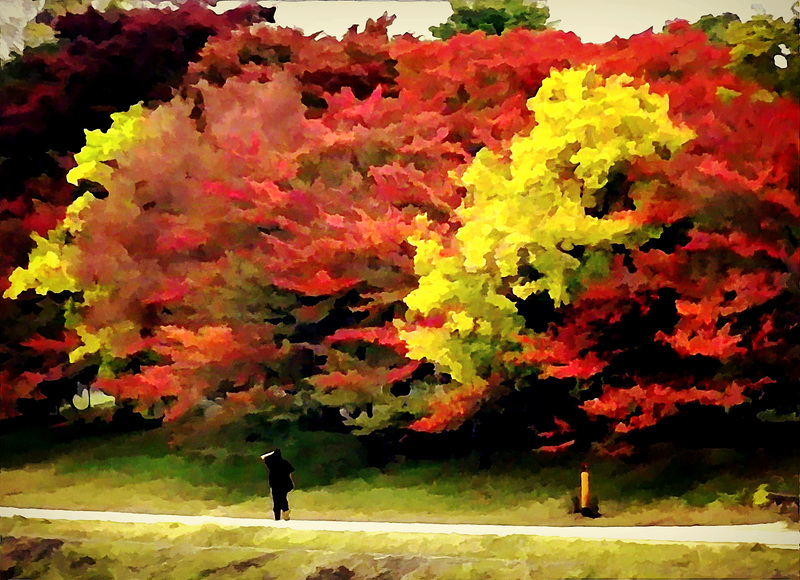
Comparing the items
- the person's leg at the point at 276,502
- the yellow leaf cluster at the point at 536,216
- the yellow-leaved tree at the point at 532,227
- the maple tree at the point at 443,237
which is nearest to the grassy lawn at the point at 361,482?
the person's leg at the point at 276,502

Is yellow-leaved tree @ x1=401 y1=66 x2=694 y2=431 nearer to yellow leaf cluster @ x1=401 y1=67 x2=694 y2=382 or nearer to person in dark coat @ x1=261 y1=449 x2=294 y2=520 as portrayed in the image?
yellow leaf cluster @ x1=401 y1=67 x2=694 y2=382

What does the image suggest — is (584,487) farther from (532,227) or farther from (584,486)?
(532,227)

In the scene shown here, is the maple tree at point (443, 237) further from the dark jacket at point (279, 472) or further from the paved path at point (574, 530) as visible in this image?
the paved path at point (574, 530)

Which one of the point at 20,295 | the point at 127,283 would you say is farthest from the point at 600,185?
the point at 20,295

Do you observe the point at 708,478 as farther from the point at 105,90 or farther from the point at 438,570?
the point at 105,90

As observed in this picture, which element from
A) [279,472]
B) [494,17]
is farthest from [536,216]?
[279,472]
